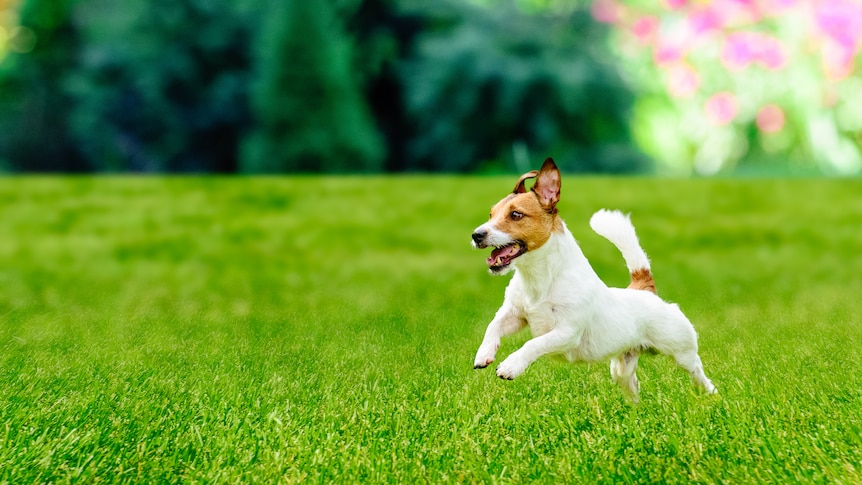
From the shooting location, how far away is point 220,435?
111 inches

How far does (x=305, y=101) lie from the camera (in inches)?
508

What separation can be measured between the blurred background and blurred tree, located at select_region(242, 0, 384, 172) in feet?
0.09

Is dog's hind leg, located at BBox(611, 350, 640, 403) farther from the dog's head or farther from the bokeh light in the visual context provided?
the bokeh light

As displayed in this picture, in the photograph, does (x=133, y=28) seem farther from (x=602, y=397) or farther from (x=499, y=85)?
(x=602, y=397)

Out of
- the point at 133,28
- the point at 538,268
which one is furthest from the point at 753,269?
the point at 133,28

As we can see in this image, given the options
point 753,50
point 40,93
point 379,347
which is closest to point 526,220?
point 379,347

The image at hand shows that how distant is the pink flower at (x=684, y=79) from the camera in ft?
45.8

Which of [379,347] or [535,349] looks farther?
[379,347]

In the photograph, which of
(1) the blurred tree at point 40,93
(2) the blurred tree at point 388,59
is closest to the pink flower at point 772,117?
(2) the blurred tree at point 388,59

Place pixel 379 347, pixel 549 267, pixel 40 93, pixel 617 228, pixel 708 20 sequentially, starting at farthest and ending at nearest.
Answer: pixel 40 93 → pixel 708 20 → pixel 379 347 → pixel 617 228 → pixel 549 267

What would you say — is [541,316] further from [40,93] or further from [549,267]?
[40,93]

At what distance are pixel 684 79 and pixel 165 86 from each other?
860 centimetres

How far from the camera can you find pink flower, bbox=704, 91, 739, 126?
13766 millimetres

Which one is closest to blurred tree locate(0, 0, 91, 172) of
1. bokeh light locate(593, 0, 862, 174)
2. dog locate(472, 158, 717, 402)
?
bokeh light locate(593, 0, 862, 174)
